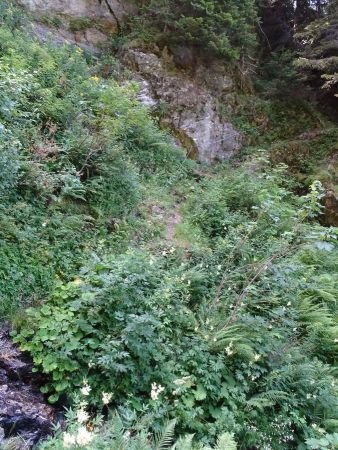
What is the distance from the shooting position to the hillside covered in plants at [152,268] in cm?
366

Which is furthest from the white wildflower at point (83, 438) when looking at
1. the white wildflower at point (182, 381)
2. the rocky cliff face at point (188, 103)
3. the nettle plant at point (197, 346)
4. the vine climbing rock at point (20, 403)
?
the rocky cliff face at point (188, 103)

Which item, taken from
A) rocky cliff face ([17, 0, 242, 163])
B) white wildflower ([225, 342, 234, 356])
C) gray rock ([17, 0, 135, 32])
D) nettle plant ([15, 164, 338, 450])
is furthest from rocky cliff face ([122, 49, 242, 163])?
white wildflower ([225, 342, 234, 356])

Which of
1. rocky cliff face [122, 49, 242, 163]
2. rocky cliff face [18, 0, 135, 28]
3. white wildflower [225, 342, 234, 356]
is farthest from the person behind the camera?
rocky cliff face [18, 0, 135, 28]

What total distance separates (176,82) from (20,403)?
36.6 ft

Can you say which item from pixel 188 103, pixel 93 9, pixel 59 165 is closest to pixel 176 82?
pixel 188 103

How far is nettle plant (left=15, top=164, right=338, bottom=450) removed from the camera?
368cm

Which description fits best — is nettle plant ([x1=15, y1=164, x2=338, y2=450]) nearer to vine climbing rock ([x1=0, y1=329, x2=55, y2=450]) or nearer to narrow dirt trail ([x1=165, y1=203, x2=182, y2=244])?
vine climbing rock ([x1=0, y1=329, x2=55, y2=450])

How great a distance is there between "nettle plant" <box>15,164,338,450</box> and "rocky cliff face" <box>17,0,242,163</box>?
724cm

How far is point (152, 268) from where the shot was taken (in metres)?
4.49

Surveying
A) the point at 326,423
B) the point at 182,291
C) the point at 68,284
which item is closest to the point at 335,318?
the point at 326,423

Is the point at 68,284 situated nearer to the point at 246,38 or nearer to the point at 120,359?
the point at 120,359

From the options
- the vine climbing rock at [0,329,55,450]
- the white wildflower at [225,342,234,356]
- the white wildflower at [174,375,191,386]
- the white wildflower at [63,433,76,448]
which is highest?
the white wildflower at [63,433,76,448]

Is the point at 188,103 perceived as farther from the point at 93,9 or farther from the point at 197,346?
the point at 197,346

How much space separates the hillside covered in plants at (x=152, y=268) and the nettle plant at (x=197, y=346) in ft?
0.07
